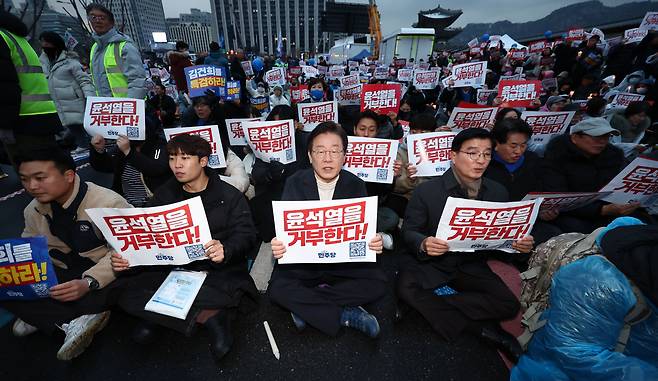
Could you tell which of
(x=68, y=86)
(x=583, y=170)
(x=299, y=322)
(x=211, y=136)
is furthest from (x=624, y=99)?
(x=68, y=86)

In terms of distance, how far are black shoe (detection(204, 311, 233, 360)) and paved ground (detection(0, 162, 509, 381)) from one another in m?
0.12

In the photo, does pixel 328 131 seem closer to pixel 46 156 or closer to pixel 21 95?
pixel 46 156

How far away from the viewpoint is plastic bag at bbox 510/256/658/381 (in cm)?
128

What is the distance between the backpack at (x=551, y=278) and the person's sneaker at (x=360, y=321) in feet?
3.38

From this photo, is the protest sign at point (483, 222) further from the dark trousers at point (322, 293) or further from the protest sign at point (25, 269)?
the protest sign at point (25, 269)

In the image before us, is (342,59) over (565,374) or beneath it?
over

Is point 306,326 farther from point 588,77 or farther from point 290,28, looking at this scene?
point 290,28

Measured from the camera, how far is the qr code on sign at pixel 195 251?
2004 mm

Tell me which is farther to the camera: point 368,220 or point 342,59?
point 342,59

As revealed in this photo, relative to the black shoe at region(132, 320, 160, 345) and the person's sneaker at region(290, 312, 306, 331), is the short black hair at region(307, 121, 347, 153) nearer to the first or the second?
the person's sneaker at region(290, 312, 306, 331)

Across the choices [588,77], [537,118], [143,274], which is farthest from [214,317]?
[588,77]

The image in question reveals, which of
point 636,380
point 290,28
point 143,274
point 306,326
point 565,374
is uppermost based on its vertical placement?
point 290,28

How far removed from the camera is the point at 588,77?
8.48 m

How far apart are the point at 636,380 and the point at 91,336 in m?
3.37
